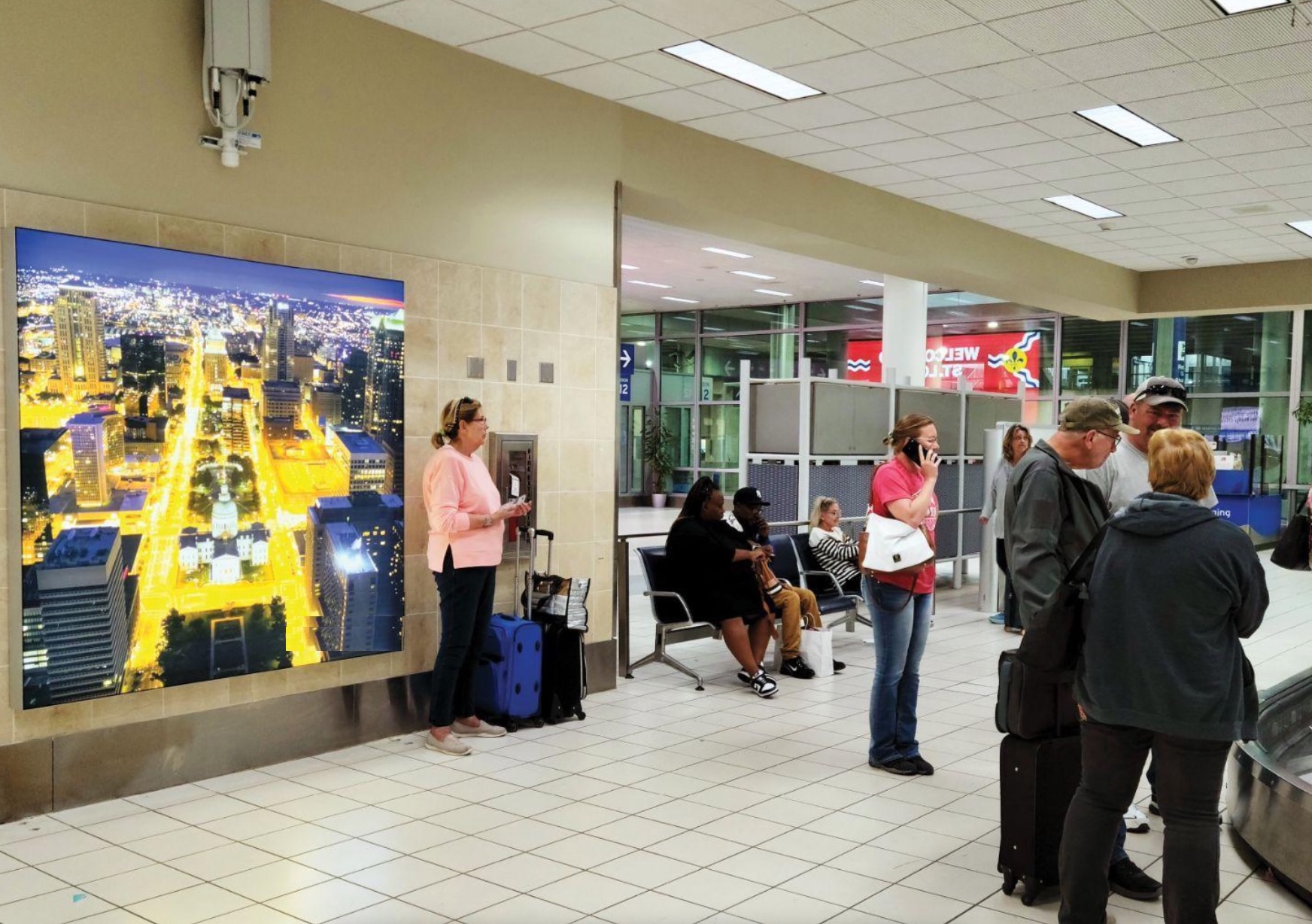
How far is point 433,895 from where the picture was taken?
358cm

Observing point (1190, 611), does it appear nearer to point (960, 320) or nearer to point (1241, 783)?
point (1241, 783)

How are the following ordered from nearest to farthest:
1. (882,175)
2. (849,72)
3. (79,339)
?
1. (79,339)
2. (849,72)
3. (882,175)

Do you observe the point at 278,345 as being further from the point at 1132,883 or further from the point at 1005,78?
the point at 1005,78

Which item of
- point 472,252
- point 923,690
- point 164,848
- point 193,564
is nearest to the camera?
point 164,848

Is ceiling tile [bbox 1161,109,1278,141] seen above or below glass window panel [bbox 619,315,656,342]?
above

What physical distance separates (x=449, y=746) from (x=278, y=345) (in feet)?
6.53

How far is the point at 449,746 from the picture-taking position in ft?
17.3

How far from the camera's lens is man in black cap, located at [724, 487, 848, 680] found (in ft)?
23.6

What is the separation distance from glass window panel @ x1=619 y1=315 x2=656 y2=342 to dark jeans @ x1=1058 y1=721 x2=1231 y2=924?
66.0 ft

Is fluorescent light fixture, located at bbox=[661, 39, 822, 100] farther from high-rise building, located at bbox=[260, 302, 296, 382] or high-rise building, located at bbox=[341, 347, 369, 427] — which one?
high-rise building, located at bbox=[260, 302, 296, 382]

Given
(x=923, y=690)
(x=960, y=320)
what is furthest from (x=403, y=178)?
(x=960, y=320)

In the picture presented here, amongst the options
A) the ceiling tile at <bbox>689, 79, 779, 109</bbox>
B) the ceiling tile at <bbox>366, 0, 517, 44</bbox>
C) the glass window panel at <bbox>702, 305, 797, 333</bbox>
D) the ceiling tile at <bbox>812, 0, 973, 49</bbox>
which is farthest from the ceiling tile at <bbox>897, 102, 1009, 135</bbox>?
the glass window panel at <bbox>702, 305, 797, 333</bbox>

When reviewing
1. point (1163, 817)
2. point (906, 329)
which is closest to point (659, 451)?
point (906, 329)

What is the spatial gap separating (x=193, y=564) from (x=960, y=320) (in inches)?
600
